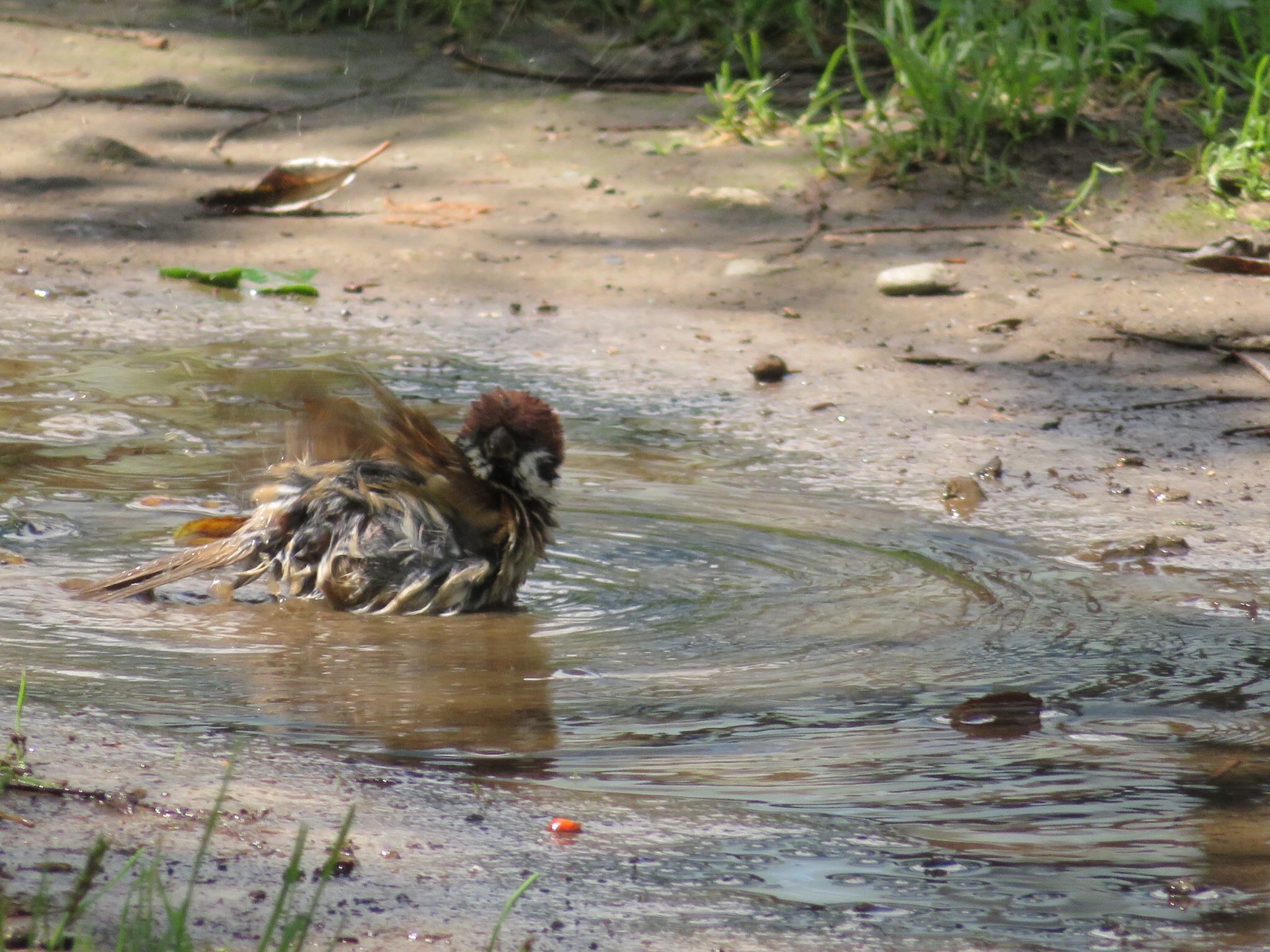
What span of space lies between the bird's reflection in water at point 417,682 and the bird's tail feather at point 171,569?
0.51 ft

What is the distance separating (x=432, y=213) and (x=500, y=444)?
4167 millimetres

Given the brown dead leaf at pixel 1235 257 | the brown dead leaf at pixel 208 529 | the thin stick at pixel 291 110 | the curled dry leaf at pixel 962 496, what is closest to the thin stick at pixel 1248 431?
the curled dry leaf at pixel 962 496

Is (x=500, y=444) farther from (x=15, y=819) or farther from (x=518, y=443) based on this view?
(x=15, y=819)

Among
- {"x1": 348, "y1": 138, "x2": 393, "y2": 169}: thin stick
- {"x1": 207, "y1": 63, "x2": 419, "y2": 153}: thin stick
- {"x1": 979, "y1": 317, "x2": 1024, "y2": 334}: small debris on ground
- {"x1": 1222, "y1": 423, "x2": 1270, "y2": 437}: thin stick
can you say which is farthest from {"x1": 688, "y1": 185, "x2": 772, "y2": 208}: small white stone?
{"x1": 1222, "y1": 423, "x2": 1270, "y2": 437}: thin stick

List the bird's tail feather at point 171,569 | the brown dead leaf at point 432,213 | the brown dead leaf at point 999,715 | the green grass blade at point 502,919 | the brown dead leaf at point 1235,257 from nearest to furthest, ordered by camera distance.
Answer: the green grass blade at point 502,919 < the brown dead leaf at point 999,715 < the bird's tail feather at point 171,569 < the brown dead leaf at point 1235,257 < the brown dead leaf at point 432,213

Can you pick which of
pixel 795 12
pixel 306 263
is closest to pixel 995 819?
pixel 306 263

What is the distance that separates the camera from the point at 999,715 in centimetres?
356

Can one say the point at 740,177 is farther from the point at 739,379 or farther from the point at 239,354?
the point at 239,354

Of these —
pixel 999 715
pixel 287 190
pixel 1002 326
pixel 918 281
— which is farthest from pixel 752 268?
pixel 999 715

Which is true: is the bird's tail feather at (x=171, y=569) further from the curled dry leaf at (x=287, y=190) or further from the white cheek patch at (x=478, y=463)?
the curled dry leaf at (x=287, y=190)

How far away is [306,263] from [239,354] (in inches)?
54.0

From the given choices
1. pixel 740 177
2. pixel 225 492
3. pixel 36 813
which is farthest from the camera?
pixel 740 177

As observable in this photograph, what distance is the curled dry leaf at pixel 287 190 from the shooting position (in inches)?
331

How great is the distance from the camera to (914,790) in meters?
3.11
